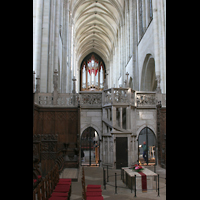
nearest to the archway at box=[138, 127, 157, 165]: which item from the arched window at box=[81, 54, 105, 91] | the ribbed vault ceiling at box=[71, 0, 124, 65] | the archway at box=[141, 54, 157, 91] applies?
the archway at box=[141, 54, 157, 91]

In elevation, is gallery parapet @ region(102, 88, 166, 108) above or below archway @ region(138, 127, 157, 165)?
above

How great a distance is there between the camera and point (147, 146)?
12.1 metres

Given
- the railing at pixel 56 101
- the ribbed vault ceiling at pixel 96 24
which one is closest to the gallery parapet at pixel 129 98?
the railing at pixel 56 101

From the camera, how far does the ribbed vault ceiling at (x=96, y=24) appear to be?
102ft

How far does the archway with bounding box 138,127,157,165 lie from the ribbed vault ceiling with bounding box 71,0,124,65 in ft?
67.5

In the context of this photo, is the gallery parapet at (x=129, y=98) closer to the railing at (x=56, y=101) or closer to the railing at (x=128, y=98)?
the railing at (x=128, y=98)

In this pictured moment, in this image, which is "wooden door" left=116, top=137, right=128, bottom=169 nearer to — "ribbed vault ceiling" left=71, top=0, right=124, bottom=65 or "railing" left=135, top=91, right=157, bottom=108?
"railing" left=135, top=91, right=157, bottom=108

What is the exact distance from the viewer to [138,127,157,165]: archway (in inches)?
482

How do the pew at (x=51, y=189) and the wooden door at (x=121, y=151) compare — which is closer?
the pew at (x=51, y=189)

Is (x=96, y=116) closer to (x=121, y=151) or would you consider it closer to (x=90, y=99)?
(x=90, y=99)

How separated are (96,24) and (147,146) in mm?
31385

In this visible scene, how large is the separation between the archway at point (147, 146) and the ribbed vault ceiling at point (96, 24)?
20580 mm
